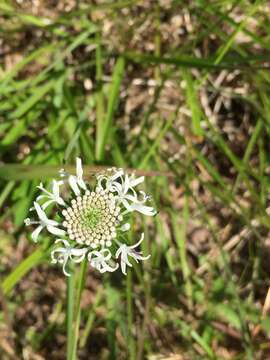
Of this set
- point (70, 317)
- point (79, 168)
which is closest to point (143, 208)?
point (79, 168)

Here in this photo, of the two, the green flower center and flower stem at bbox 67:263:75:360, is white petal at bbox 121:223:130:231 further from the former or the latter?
flower stem at bbox 67:263:75:360

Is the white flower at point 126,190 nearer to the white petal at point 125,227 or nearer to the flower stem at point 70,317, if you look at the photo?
the white petal at point 125,227

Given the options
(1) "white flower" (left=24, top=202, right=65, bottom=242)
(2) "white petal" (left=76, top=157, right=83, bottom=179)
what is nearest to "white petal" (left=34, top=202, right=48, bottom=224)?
(1) "white flower" (left=24, top=202, right=65, bottom=242)

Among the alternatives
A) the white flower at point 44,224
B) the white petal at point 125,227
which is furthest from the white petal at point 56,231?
the white petal at point 125,227

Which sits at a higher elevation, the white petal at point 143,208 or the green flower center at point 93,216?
the white petal at point 143,208

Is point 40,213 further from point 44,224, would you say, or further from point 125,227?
point 125,227

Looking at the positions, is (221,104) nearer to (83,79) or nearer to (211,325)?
(83,79)

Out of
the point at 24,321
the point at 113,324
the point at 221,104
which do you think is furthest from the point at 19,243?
the point at 221,104

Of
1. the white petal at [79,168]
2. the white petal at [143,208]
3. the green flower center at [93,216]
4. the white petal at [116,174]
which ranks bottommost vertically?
the green flower center at [93,216]

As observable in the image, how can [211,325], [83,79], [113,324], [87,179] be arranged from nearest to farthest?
[87,179] → [113,324] → [211,325] → [83,79]
